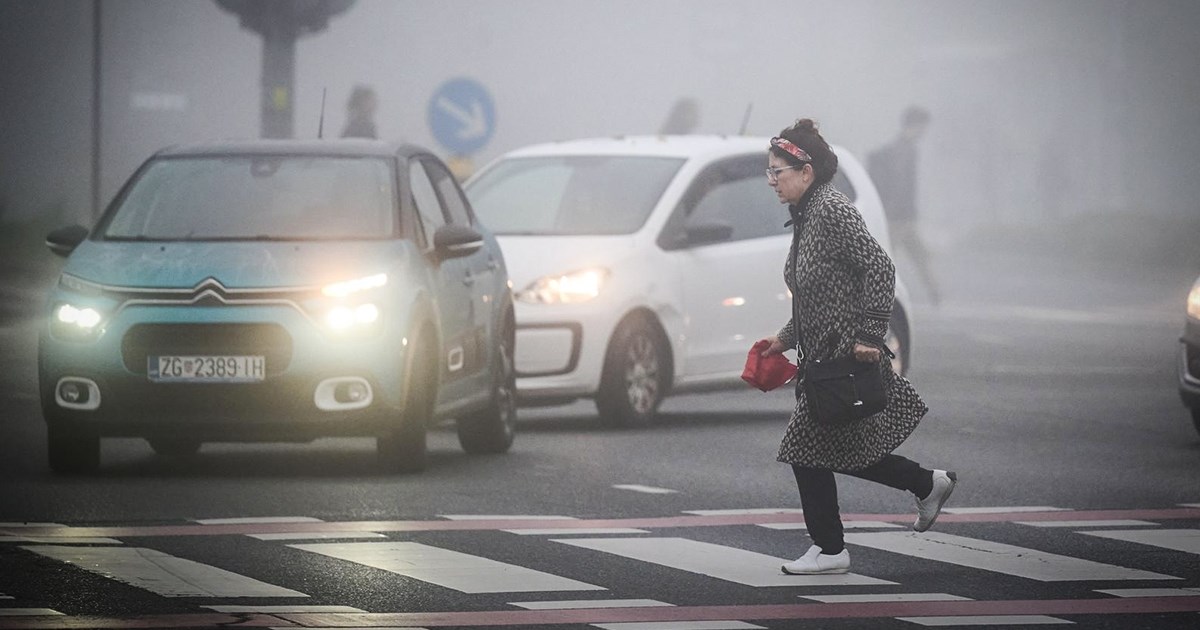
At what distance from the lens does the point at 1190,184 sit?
5259 centimetres

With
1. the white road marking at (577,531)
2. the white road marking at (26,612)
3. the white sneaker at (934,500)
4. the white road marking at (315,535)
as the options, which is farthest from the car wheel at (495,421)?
the white road marking at (26,612)

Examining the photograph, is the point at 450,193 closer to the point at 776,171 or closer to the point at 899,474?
the point at 776,171

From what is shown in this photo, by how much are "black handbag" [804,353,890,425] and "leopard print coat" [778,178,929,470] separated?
0.15ft

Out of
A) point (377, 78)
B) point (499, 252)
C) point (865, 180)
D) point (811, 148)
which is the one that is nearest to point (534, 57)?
point (377, 78)

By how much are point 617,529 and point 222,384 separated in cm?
241

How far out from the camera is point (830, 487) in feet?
31.6

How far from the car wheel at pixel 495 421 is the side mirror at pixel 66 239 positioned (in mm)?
2150

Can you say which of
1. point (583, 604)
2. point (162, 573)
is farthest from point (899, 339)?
point (583, 604)

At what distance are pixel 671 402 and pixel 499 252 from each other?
12.6 feet

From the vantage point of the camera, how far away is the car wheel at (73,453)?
12820mm

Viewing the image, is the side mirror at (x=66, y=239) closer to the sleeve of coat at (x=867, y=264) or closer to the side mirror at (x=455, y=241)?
the side mirror at (x=455, y=241)

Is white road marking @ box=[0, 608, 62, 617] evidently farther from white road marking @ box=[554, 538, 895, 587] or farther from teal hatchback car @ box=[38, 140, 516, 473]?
teal hatchback car @ box=[38, 140, 516, 473]

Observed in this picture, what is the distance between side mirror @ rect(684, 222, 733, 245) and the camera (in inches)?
629

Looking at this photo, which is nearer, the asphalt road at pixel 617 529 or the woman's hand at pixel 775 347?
the asphalt road at pixel 617 529
